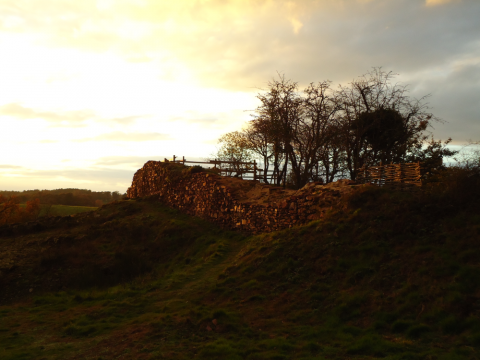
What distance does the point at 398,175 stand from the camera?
14805 millimetres

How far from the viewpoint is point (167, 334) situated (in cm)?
850

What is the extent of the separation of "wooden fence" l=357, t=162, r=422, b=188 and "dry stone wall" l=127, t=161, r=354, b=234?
1440 millimetres

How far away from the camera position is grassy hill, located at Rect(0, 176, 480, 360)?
→ 7477 mm

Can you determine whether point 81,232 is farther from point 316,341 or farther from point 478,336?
point 478,336

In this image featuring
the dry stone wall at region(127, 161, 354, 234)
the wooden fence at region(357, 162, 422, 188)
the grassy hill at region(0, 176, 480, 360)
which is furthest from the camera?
the dry stone wall at region(127, 161, 354, 234)

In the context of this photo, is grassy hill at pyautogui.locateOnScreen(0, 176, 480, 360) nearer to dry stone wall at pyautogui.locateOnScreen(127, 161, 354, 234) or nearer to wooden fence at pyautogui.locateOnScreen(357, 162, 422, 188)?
dry stone wall at pyautogui.locateOnScreen(127, 161, 354, 234)

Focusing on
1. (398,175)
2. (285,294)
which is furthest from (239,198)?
(285,294)

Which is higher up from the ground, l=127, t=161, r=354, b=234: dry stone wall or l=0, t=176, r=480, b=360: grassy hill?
l=127, t=161, r=354, b=234: dry stone wall

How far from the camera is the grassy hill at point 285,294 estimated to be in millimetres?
7477

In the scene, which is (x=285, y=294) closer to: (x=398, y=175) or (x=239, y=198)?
(x=398, y=175)

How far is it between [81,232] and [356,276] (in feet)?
56.6

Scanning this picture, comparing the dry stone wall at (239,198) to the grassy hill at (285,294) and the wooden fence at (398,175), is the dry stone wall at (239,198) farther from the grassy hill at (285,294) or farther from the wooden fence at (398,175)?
the wooden fence at (398,175)

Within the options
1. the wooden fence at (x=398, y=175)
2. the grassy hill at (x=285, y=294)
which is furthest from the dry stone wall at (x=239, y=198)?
the wooden fence at (x=398, y=175)

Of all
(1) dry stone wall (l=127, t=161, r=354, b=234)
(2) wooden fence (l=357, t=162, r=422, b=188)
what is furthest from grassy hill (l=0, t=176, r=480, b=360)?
(2) wooden fence (l=357, t=162, r=422, b=188)
